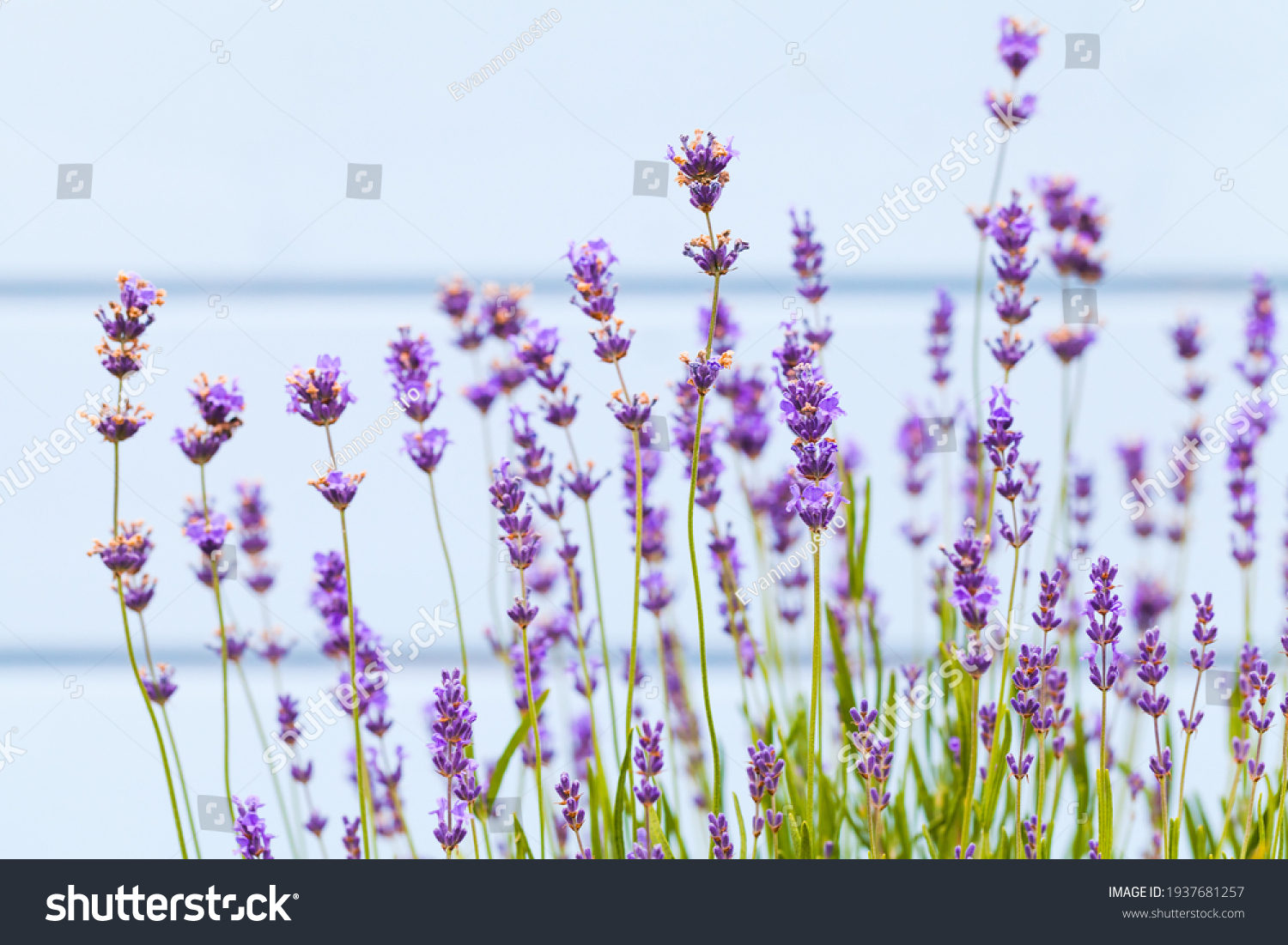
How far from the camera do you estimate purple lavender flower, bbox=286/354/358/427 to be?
1.89 feet

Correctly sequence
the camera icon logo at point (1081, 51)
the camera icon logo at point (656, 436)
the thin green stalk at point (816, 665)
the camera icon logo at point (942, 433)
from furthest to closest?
1. the camera icon logo at point (1081, 51)
2. the camera icon logo at point (942, 433)
3. the camera icon logo at point (656, 436)
4. the thin green stalk at point (816, 665)

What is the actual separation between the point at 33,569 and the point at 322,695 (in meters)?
0.56

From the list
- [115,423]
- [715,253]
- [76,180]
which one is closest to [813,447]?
[715,253]

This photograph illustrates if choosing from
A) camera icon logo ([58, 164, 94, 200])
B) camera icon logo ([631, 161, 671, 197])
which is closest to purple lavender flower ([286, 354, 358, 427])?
camera icon logo ([631, 161, 671, 197])

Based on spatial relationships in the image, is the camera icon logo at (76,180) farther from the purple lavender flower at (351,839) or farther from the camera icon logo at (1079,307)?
the camera icon logo at (1079,307)

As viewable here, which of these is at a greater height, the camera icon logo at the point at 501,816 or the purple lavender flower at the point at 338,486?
the purple lavender flower at the point at 338,486

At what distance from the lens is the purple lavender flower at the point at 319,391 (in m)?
0.58

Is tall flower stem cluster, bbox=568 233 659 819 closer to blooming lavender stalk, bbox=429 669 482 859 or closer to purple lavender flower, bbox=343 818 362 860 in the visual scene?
blooming lavender stalk, bbox=429 669 482 859

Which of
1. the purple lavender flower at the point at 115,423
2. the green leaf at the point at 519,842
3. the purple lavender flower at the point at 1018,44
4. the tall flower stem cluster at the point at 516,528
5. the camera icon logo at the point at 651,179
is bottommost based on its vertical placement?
the green leaf at the point at 519,842

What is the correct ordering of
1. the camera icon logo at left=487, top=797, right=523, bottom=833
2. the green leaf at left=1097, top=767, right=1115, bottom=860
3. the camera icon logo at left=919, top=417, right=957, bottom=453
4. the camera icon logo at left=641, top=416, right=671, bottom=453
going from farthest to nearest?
the camera icon logo at left=919, top=417, right=957, bottom=453 → the camera icon logo at left=641, top=416, right=671, bottom=453 → the camera icon logo at left=487, top=797, right=523, bottom=833 → the green leaf at left=1097, top=767, right=1115, bottom=860

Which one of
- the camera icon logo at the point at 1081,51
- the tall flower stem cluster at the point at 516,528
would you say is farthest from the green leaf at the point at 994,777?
the camera icon logo at the point at 1081,51

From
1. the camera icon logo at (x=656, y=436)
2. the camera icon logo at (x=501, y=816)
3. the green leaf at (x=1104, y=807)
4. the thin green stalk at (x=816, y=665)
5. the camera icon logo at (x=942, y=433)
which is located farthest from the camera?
the camera icon logo at (x=942, y=433)
